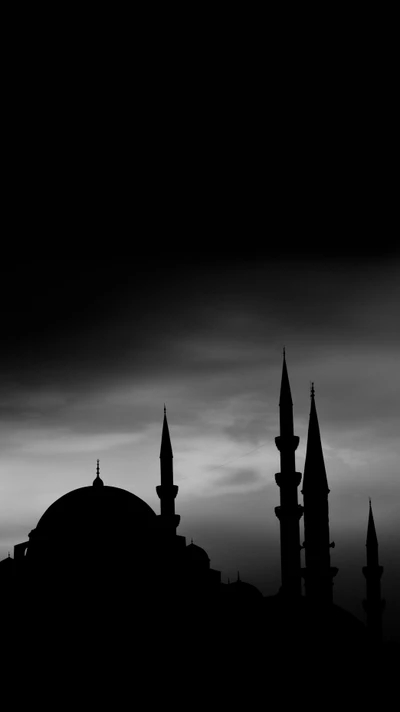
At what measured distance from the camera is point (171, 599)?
88.4 ft

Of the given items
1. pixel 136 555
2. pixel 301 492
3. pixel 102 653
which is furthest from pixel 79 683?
pixel 301 492

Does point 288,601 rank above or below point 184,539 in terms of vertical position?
below

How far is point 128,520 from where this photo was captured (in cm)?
2848

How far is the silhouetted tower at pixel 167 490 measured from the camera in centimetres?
3422

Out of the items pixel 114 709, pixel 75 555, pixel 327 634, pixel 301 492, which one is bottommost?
pixel 114 709

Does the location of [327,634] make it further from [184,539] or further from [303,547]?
[184,539]

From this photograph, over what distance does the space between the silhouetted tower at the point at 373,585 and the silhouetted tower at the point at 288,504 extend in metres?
3.31

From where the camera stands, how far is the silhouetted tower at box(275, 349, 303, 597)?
29234 mm

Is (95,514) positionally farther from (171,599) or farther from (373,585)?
(373,585)

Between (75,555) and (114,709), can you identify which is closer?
(114,709)

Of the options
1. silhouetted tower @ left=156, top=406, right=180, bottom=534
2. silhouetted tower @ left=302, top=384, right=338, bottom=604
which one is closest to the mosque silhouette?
silhouetted tower @ left=302, top=384, right=338, bottom=604

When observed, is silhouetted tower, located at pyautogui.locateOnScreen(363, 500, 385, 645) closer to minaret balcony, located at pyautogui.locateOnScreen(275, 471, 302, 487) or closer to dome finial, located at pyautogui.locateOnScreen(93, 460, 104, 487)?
minaret balcony, located at pyautogui.locateOnScreen(275, 471, 302, 487)

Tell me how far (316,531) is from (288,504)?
5.06 ft

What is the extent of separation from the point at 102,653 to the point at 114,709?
175 cm
